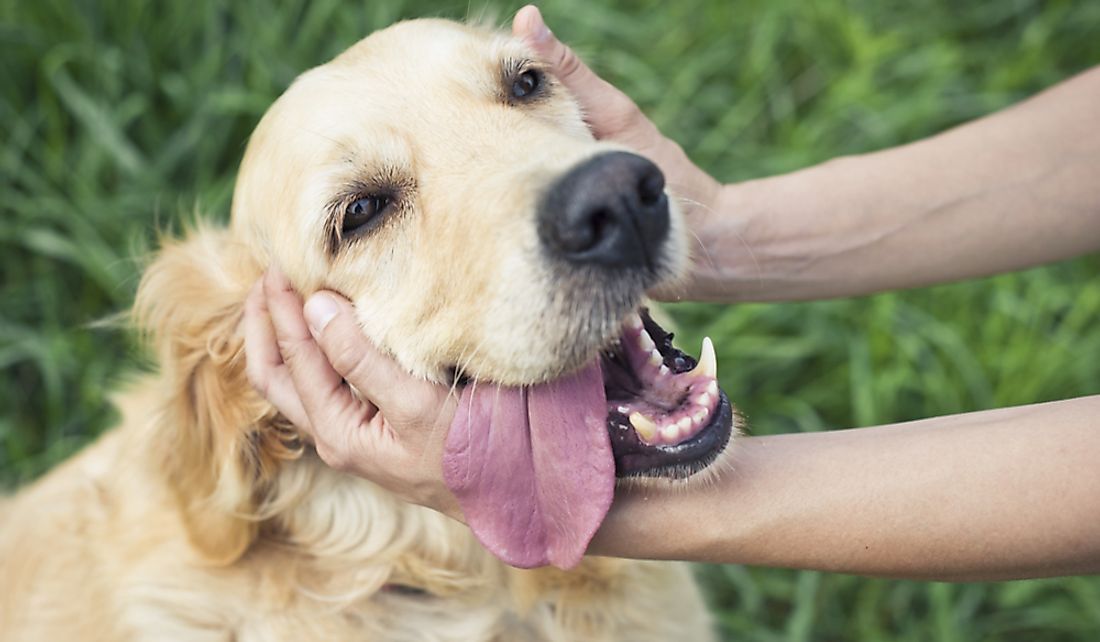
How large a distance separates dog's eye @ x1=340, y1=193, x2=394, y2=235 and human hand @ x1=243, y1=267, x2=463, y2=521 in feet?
0.52

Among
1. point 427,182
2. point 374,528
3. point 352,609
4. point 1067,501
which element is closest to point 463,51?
point 427,182

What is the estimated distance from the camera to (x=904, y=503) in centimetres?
188

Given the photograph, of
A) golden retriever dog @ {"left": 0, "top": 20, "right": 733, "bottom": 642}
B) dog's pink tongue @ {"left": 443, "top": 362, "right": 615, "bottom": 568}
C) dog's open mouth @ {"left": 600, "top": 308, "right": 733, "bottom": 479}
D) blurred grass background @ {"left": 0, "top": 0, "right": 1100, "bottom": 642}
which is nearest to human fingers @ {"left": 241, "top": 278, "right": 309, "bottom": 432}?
golden retriever dog @ {"left": 0, "top": 20, "right": 733, "bottom": 642}

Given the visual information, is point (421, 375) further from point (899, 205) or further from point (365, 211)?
point (899, 205)

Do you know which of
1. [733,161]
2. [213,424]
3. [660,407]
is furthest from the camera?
[733,161]

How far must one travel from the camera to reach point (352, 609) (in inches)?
93.9

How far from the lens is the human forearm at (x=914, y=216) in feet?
8.63

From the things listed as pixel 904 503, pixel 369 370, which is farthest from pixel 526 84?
pixel 904 503

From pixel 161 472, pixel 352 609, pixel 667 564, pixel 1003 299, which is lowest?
pixel 1003 299

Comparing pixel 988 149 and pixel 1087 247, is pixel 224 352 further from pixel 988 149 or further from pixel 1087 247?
pixel 1087 247

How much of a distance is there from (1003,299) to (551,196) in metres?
2.80

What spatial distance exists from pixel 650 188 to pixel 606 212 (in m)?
0.10

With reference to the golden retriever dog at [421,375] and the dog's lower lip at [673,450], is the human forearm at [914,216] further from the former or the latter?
the dog's lower lip at [673,450]

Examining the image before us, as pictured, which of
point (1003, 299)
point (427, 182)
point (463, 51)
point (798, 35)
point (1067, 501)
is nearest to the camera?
point (1067, 501)
